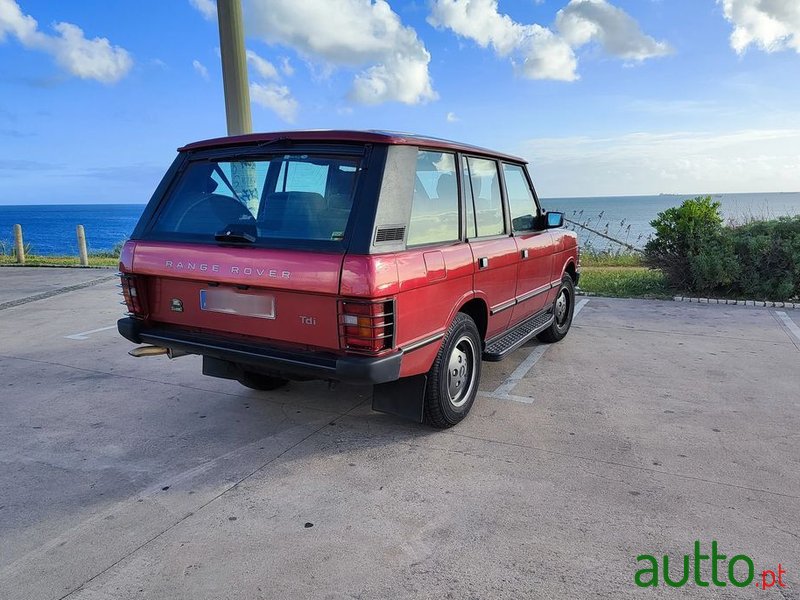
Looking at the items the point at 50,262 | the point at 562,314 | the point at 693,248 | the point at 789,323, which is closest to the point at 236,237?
the point at 562,314

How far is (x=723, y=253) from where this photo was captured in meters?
9.02

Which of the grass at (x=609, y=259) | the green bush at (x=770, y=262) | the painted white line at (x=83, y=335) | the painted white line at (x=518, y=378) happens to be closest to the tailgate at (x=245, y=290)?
the painted white line at (x=518, y=378)

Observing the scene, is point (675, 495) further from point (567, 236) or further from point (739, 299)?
point (739, 299)

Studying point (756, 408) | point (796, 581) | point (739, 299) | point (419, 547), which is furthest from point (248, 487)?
point (739, 299)

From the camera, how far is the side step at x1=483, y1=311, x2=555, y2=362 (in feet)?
14.0

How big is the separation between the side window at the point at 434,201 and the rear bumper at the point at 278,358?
78 cm

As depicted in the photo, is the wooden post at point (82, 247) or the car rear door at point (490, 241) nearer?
the car rear door at point (490, 241)

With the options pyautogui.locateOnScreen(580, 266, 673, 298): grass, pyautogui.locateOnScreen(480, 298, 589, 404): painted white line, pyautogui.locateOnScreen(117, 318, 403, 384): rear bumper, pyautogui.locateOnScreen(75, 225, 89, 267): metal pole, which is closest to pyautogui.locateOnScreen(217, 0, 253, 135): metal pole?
pyautogui.locateOnScreen(117, 318, 403, 384): rear bumper

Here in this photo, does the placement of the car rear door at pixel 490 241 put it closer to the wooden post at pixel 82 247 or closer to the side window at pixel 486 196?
the side window at pixel 486 196

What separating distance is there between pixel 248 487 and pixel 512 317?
2702mm

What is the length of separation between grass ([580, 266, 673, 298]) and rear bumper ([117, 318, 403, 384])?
731 centimetres

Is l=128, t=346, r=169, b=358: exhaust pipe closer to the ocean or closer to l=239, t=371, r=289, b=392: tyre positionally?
l=239, t=371, r=289, b=392: tyre

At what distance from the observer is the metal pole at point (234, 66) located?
7.29m

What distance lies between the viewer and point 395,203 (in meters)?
3.19
